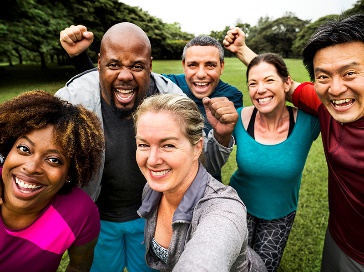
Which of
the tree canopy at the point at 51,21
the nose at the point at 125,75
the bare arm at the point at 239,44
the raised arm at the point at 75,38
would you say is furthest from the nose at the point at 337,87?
the tree canopy at the point at 51,21

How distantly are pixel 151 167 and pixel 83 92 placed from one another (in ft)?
3.63

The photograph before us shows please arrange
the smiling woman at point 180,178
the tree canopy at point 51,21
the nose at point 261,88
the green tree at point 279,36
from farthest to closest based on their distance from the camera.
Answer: the green tree at point 279,36, the tree canopy at point 51,21, the nose at point 261,88, the smiling woman at point 180,178

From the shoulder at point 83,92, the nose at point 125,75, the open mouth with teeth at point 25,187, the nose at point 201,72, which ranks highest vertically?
the nose at point 125,75

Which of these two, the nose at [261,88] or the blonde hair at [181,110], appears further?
the nose at [261,88]

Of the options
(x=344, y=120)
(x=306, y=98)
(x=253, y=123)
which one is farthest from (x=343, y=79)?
(x=253, y=123)

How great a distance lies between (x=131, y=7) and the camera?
849 inches

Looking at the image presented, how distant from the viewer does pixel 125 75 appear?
253 centimetres

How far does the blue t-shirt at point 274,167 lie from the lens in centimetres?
264

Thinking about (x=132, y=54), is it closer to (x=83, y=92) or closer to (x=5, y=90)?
(x=83, y=92)

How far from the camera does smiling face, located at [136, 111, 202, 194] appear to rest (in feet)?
6.33

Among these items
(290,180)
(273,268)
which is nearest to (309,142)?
(290,180)

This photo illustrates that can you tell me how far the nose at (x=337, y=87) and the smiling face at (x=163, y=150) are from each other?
1.06 meters

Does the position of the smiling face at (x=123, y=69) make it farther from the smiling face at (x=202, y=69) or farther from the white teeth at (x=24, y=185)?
the white teeth at (x=24, y=185)

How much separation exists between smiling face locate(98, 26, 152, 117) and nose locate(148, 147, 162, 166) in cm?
79
